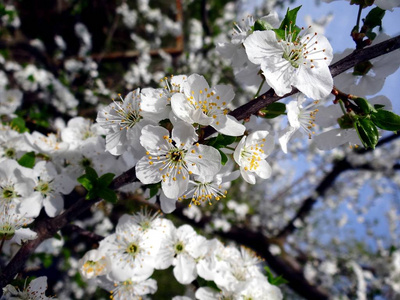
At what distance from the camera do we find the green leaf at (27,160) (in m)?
1.36

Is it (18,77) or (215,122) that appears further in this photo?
(18,77)

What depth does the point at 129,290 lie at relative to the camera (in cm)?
144

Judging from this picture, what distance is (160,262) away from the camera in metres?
1.40

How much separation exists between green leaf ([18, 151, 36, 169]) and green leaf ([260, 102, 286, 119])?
113 centimetres

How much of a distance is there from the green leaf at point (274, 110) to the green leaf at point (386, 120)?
30 centimetres

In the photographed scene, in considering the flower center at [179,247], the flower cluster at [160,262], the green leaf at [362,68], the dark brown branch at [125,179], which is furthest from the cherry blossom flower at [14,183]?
the green leaf at [362,68]

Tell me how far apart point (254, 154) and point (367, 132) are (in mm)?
381

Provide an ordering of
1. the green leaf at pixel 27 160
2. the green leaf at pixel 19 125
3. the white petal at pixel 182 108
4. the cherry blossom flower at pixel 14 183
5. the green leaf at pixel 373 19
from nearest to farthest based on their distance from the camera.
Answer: the white petal at pixel 182 108, the green leaf at pixel 373 19, the cherry blossom flower at pixel 14 183, the green leaf at pixel 27 160, the green leaf at pixel 19 125

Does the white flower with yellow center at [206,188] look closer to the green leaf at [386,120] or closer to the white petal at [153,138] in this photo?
the white petal at [153,138]

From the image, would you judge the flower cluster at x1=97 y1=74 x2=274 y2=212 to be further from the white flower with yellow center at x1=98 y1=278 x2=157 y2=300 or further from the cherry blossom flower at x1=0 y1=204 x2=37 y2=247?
the white flower with yellow center at x1=98 y1=278 x2=157 y2=300

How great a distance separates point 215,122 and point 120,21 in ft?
19.7

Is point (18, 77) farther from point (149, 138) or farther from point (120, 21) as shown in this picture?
point (149, 138)

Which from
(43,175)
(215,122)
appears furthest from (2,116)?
(215,122)

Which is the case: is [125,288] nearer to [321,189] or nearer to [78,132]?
[78,132]
